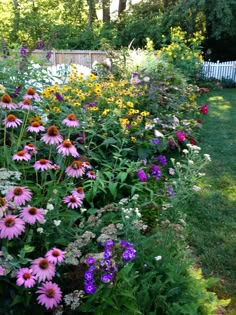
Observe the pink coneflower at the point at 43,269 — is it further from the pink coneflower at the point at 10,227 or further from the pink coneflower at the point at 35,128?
the pink coneflower at the point at 35,128

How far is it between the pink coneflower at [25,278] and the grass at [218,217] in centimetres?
134

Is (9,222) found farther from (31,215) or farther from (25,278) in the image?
(25,278)

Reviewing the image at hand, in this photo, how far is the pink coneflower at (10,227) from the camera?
1.50 metres

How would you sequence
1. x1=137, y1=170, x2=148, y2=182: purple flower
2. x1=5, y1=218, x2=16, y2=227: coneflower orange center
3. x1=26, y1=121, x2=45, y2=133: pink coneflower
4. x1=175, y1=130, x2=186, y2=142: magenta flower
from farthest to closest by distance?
x1=175, y1=130, x2=186, y2=142: magenta flower → x1=137, y1=170, x2=148, y2=182: purple flower → x1=26, y1=121, x2=45, y2=133: pink coneflower → x1=5, y1=218, x2=16, y2=227: coneflower orange center

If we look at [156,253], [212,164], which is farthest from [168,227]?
[212,164]

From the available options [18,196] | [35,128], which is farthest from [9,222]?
[35,128]

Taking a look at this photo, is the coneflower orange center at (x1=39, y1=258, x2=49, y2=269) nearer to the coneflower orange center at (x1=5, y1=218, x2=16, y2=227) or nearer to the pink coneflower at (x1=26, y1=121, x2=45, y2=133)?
the coneflower orange center at (x1=5, y1=218, x2=16, y2=227)

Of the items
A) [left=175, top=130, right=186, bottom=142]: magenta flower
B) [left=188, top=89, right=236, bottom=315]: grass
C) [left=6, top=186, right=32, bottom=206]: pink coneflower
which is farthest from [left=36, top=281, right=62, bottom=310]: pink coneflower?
[left=175, top=130, right=186, bottom=142]: magenta flower

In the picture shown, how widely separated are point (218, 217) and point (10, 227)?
2207mm

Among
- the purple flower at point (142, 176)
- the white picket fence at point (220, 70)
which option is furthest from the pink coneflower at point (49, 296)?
the white picket fence at point (220, 70)

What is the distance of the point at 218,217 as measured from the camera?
10.6 ft

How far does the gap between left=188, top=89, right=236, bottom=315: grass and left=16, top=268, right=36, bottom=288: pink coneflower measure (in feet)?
4.39

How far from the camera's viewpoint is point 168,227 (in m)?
2.24

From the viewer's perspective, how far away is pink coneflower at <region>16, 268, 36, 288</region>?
4.65ft
